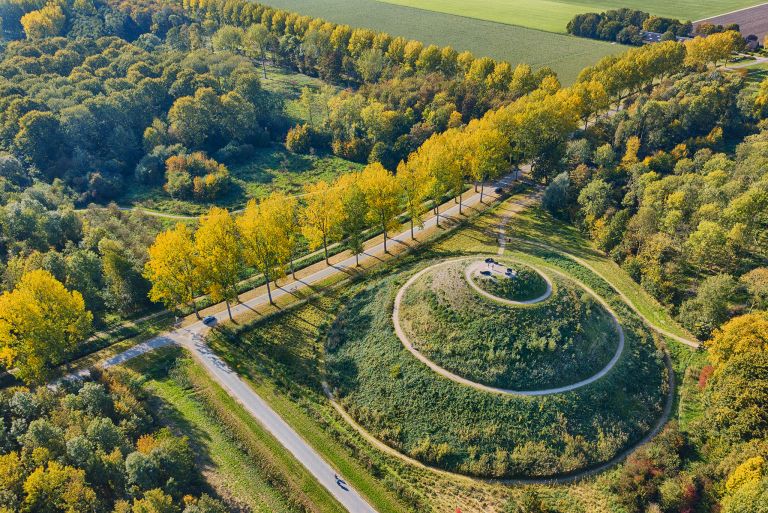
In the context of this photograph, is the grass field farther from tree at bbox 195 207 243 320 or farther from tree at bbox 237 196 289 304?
tree at bbox 195 207 243 320

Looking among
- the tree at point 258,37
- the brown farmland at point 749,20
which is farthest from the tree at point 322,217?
the brown farmland at point 749,20

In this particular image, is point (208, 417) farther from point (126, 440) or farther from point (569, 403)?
point (569, 403)

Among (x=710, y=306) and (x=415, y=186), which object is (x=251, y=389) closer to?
(x=415, y=186)

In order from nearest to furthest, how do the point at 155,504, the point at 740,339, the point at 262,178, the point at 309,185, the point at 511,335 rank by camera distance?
the point at 155,504 → the point at 740,339 → the point at 511,335 → the point at 309,185 → the point at 262,178

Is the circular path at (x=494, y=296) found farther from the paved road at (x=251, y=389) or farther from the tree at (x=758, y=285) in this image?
the tree at (x=758, y=285)

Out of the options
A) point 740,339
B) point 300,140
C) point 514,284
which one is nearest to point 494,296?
point 514,284

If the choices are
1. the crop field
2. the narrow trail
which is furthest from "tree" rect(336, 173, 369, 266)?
the crop field
